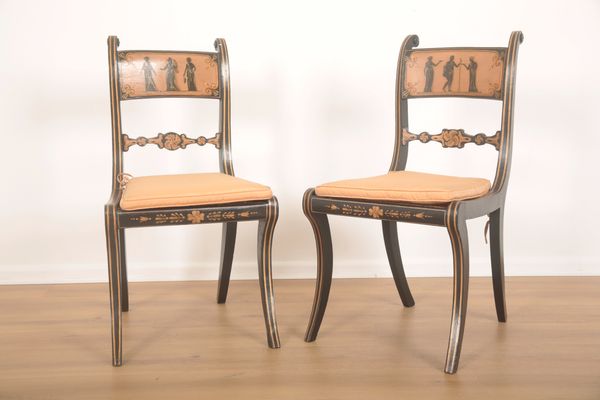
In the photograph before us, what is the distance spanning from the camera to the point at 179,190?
2.35m

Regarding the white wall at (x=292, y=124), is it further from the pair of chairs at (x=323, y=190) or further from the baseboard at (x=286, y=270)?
the pair of chairs at (x=323, y=190)

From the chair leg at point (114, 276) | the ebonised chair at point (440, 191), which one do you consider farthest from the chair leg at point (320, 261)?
the chair leg at point (114, 276)

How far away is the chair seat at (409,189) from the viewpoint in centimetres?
226

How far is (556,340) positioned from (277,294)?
108 cm

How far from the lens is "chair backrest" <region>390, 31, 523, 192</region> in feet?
8.39

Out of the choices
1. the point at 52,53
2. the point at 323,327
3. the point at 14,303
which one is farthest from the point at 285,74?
the point at 14,303

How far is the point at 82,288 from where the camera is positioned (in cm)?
330

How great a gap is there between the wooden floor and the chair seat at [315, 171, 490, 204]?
47cm

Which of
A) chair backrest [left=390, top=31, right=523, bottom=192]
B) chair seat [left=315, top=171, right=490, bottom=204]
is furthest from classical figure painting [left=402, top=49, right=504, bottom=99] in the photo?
chair seat [left=315, top=171, right=490, bottom=204]

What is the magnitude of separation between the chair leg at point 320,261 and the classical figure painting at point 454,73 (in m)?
0.59

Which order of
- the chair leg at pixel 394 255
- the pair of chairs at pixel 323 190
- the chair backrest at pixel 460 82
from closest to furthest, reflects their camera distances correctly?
the pair of chairs at pixel 323 190 → the chair backrest at pixel 460 82 → the chair leg at pixel 394 255

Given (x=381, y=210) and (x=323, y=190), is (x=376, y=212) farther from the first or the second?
(x=323, y=190)

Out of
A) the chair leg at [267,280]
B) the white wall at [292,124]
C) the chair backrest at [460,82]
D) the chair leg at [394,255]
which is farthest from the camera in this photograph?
the white wall at [292,124]

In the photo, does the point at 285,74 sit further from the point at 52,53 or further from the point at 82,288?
the point at 82,288
